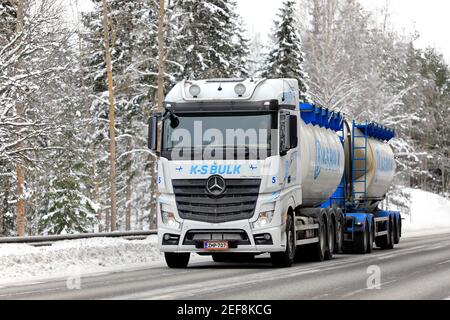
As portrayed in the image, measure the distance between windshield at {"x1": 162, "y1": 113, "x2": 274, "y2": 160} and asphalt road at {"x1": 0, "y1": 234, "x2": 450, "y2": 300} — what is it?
94.0 inches

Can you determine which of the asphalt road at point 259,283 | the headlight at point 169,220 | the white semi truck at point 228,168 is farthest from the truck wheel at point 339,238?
the headlight at point 169,220

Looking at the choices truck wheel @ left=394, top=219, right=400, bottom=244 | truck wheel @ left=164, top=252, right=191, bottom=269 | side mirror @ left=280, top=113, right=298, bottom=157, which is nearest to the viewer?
side mirror @ left=280, top=113, right=298, bottom=157

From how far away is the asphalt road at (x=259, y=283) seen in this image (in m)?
13.2

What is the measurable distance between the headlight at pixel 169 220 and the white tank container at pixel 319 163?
3210 millimetres

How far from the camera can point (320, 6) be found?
6259 centimetres

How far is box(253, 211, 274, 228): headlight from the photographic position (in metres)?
18.8

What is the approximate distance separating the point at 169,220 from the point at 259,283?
4.40 m

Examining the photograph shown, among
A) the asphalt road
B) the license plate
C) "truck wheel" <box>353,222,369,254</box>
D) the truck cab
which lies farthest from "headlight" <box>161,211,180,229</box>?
"truck wheel" <box>353,222,369,254</box>

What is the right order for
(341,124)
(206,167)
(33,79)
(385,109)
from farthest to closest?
(385,109) < (33,79) < (341,124) < (206,167)

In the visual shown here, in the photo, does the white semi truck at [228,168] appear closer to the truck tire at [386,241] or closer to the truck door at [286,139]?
the truck door at [286,139]

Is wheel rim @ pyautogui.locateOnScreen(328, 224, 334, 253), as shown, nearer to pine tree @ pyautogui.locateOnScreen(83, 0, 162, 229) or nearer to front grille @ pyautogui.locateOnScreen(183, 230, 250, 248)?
front grille @ pyautogui.locateOnScreen(183, 230, 250, 248)
